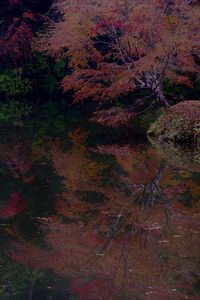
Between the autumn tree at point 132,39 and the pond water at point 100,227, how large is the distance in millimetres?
Answer: 3686

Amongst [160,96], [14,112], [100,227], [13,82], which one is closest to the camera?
[100,227]

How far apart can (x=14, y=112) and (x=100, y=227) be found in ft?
41.9

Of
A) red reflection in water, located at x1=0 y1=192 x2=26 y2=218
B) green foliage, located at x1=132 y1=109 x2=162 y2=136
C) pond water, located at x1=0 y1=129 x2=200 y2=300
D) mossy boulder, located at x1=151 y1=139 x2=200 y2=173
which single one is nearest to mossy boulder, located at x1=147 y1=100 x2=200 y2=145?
mossy boulder, located at x1=151 y1=139 x2=200 y2=173

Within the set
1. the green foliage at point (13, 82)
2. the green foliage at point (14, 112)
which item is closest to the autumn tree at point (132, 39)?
the green foliage at point (14, 112)

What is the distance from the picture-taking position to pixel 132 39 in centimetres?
1502

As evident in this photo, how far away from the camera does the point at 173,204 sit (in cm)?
793

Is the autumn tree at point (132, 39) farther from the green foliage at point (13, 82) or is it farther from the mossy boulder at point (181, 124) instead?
the green foliage at point (13, 82)

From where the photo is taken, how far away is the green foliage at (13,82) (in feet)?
66.6

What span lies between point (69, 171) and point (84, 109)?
10.2 metres

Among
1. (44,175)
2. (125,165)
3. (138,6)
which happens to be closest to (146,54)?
(138,6)

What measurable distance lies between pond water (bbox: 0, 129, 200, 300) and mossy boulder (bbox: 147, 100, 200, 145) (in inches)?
44.2

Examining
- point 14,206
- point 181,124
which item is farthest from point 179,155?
point 14,206

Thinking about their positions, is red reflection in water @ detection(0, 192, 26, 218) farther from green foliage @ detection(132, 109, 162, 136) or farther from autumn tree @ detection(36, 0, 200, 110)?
green foliage @ detection(132, 109, 162, 136)

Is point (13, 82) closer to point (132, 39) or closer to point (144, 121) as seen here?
point (144, 121)
